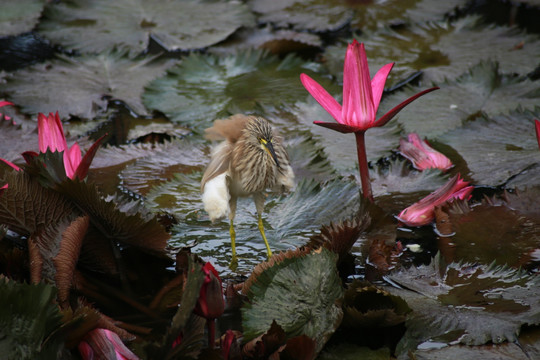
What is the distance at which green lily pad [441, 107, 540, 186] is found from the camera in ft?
7.49

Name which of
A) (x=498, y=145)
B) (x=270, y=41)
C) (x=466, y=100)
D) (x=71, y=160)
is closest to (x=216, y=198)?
(x=71, y=160)

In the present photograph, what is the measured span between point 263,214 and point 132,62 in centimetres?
157

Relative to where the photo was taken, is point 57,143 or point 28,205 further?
point 57,143

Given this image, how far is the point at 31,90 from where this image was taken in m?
3.02

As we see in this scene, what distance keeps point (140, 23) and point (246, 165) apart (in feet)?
6.76

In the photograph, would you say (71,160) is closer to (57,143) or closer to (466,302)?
(57,143)

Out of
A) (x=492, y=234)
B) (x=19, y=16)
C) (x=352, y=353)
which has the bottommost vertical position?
(x=352, y=353)

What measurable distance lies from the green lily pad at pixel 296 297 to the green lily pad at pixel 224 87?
4.45ft

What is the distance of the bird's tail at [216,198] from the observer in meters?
1.83

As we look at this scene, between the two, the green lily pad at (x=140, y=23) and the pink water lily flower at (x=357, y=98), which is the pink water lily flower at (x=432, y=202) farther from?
the green lily pad at (x=140, y=23)

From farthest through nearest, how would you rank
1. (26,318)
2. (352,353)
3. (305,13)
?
(305,13) < (352,353) < (26,318)

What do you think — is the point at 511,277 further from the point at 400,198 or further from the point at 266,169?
the point at 266,169

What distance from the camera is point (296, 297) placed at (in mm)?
1525

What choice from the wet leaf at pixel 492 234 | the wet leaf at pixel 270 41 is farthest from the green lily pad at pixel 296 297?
the wet leaf at pixel 270 41
